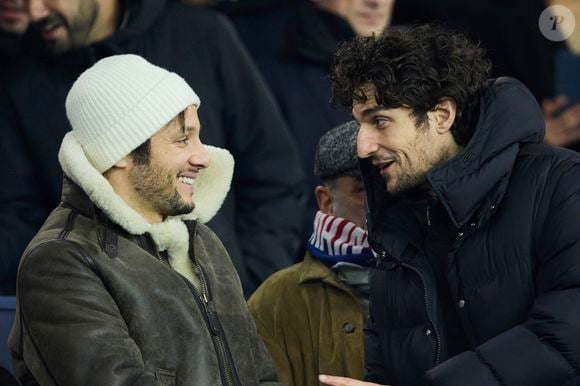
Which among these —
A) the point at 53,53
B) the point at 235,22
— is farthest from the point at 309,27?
the point at 53,53

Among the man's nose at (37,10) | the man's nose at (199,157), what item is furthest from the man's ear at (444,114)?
the man's nose at (37,10)

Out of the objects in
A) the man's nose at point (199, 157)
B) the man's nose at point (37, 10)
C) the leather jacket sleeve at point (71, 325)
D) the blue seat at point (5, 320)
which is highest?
the man's nose at point (37, 10)

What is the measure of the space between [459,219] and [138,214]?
2.80ft

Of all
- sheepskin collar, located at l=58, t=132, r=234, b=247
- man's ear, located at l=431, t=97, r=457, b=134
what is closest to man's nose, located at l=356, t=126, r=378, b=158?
man's ear, located at l=431, t=97, r=457, b=134

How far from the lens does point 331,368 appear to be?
484 centimetres

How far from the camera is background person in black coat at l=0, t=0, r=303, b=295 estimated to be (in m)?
5.55

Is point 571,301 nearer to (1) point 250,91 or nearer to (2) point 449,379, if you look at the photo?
(2) point 449,379

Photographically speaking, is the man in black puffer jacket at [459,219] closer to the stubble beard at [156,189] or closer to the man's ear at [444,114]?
the man's ear at [444,114]

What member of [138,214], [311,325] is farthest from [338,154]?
[138,214]

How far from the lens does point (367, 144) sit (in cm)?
423

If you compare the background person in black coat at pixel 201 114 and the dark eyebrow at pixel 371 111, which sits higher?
the dark eyebrow at pixel 371 111

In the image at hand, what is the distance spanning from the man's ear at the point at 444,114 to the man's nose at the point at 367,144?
176 mm

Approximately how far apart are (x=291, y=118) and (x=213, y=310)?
1.99 metres

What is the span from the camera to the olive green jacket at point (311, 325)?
4852mm
